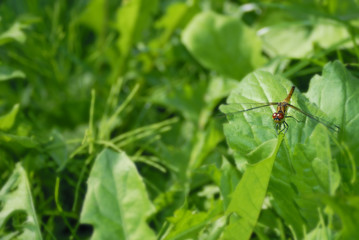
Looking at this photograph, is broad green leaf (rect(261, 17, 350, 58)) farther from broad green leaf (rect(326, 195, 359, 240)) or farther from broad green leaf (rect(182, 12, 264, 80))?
broad green leaf (rect(326, 195, 359, 240))

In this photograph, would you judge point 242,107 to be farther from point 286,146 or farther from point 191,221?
point 191,221

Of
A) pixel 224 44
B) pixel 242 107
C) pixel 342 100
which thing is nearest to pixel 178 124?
pixel 224 44

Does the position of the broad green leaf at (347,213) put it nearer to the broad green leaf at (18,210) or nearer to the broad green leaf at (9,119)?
the broad green leaf at (18,210)

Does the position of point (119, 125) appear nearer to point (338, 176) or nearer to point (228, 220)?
point (228, 220)

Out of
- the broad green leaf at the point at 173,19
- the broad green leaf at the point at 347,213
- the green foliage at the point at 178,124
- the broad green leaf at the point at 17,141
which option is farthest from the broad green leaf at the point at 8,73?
the broad green leaf at the point at 347,213

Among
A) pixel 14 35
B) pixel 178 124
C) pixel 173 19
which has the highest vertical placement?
pixel 14 35

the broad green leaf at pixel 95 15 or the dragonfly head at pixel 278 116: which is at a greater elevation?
the broad green leaf at pixel 95 15
